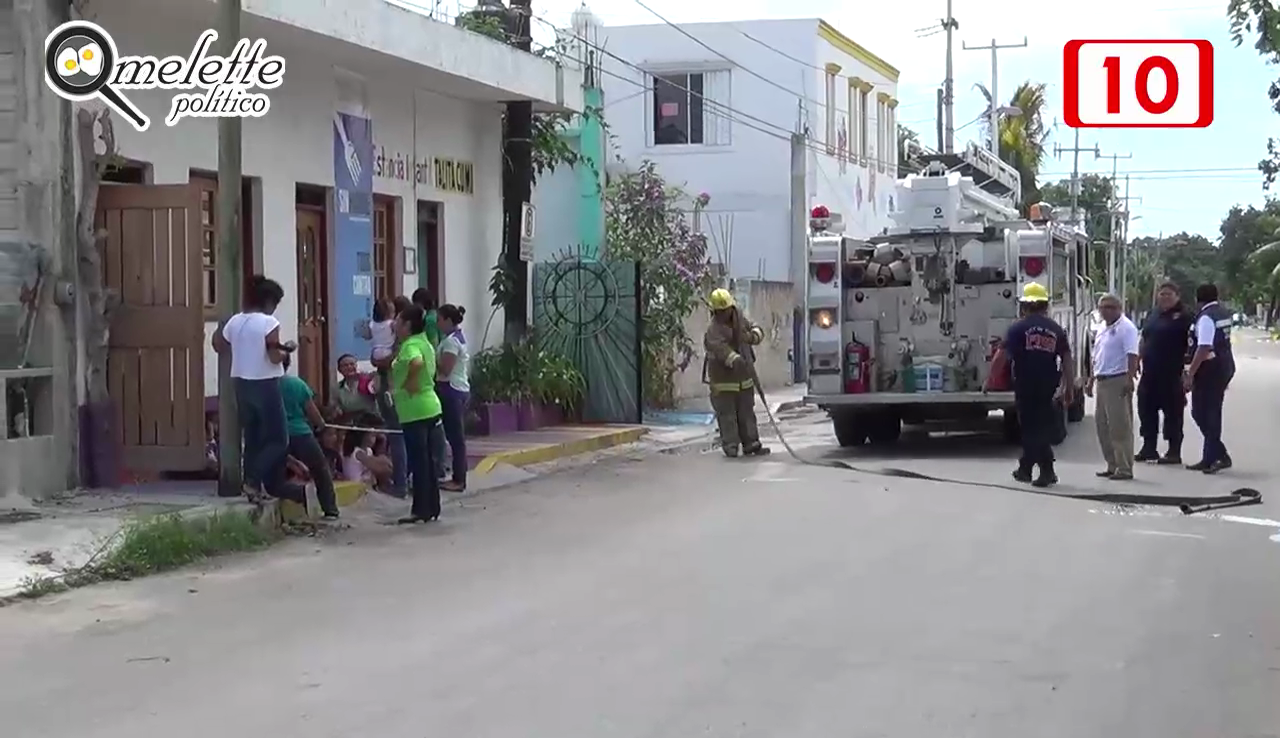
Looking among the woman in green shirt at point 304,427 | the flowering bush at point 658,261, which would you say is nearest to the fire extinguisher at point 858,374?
the flowering bush at point 658,261

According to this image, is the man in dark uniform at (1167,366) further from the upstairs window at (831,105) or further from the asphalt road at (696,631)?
the upstairs window at (831,105)

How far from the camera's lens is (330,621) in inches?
332

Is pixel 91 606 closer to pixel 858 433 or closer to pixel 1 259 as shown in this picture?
pixel 1 259

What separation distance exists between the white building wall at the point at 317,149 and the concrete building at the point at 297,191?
20mm

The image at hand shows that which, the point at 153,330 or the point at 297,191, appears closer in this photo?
the point at 153,330

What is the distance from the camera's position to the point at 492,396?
725 inches

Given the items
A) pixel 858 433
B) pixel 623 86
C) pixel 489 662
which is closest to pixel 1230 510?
pixel 858 433

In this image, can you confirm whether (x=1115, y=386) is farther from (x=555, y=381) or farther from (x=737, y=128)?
(x=737, y=128)

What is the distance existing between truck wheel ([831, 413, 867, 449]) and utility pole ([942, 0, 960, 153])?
2475 cm

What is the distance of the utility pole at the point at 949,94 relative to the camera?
139 ft

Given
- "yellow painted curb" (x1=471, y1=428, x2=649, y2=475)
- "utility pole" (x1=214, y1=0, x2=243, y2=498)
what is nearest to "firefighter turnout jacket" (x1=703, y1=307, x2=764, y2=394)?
"yellow painted curb" (x1=471, y1=428, x2=649, y2=475)

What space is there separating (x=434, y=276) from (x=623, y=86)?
57.5 ft

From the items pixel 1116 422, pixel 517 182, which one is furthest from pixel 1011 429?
pixel 517 182

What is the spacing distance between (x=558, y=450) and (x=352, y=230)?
3060 mm
